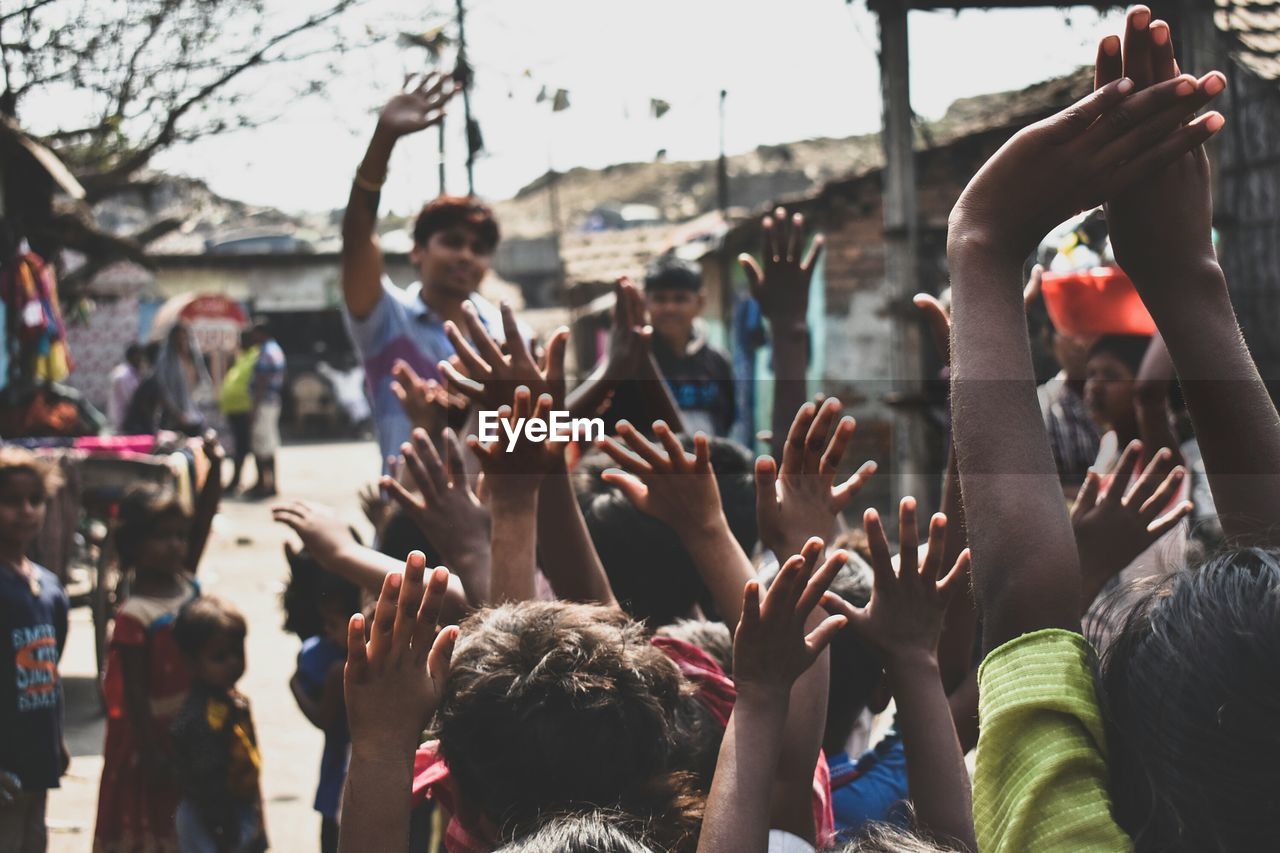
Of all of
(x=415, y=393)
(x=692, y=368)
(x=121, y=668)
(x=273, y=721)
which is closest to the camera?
(x=415, y=393)

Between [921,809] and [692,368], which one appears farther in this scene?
[692,368]

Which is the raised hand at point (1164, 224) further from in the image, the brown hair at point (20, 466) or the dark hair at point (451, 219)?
the brown hair at point (20, 466)

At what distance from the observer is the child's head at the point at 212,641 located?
326cm

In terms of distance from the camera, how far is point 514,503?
1984 millimetres

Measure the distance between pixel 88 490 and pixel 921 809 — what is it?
515cm

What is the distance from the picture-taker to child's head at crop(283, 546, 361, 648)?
3152mm

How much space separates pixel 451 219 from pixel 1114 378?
1.93 m

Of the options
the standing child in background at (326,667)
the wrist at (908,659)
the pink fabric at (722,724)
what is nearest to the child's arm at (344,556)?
the pink fabric at (722,724)

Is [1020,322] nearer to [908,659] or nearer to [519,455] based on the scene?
[908,659]

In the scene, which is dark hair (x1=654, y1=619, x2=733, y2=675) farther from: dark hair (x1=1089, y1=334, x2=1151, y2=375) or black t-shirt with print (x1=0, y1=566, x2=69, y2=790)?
dark hair (x1=1089, y1=334, x2=1151, y2=375)

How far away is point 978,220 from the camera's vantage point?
1.29 m

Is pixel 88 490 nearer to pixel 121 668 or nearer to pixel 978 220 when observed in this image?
pixel 121 668

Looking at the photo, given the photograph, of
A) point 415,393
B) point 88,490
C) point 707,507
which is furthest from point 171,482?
A: point 707,507

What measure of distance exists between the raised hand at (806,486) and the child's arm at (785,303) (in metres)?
1.11
